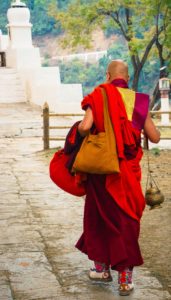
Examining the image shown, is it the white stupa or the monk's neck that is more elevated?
the monk's neck

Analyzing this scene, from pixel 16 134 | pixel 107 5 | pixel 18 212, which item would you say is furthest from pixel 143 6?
pixel 18 212

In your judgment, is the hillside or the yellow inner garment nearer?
the yellow inner garment

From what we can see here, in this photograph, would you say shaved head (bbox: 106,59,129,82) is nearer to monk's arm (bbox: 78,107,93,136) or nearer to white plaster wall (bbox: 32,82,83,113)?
monk's arm (bbox: 78,107,93,136)

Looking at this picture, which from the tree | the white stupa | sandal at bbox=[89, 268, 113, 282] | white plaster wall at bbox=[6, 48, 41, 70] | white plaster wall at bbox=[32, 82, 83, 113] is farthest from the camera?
the tree

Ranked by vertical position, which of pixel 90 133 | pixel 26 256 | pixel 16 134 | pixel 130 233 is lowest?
pixel 16 134

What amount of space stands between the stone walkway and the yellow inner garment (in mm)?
1145

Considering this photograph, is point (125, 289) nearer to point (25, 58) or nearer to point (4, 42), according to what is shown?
point (25, 58)

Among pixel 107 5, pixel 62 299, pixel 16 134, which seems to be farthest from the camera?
pixel 107 5

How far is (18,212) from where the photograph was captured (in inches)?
283

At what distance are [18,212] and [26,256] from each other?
176 cm

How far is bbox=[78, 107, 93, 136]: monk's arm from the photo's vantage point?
4.46m

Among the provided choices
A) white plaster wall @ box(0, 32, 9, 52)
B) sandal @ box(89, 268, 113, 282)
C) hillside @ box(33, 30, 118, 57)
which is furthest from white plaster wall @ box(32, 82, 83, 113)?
hillside @ box(33, 30, 118, 57)

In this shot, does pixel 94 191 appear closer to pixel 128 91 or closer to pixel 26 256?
pixel 128 91

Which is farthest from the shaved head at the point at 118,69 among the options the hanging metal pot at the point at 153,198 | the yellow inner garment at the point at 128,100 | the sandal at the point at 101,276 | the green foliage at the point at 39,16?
the green foliage at the point at 39,16
